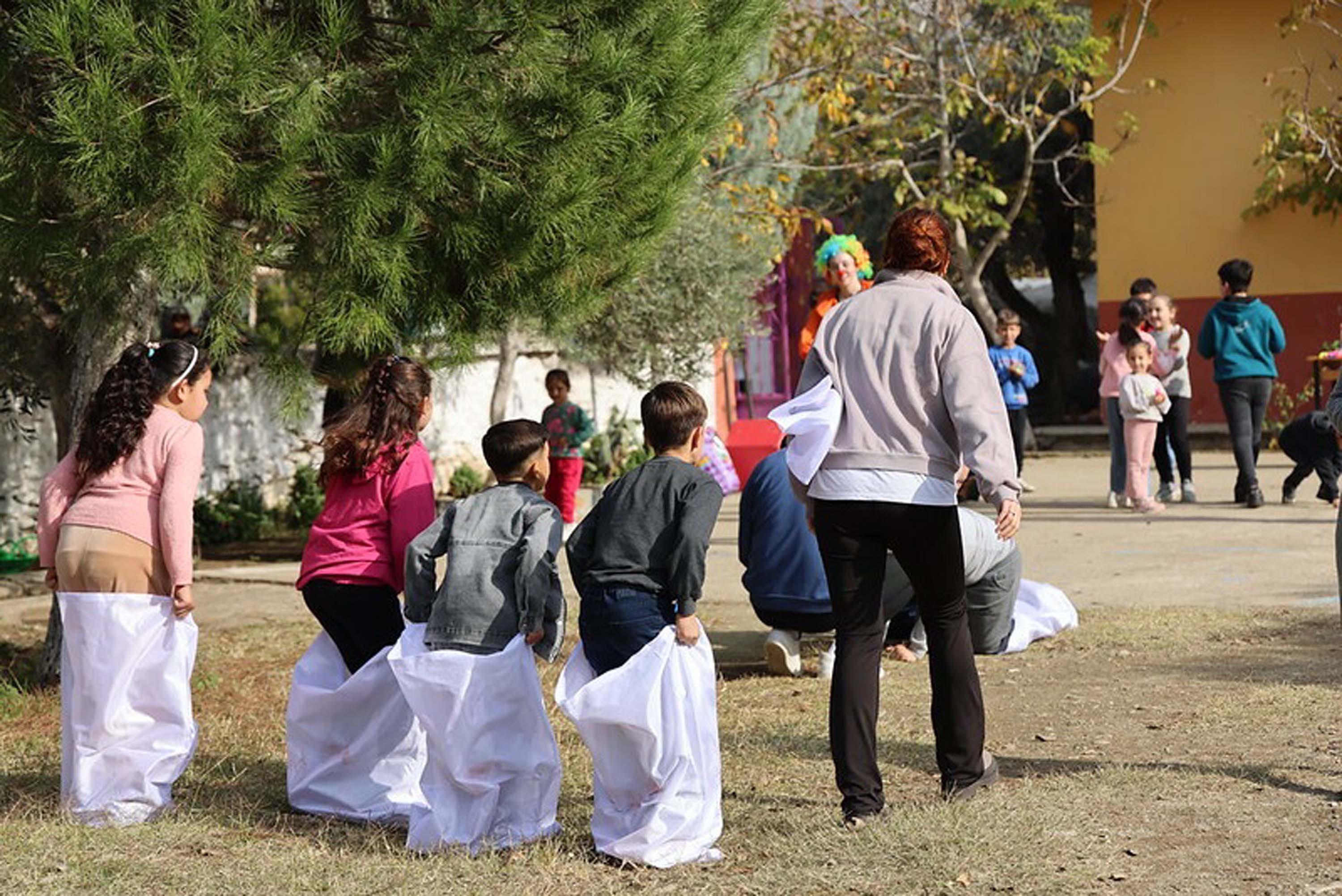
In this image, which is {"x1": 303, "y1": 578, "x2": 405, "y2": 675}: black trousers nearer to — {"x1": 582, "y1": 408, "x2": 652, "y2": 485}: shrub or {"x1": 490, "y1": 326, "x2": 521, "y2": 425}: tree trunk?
{"x1": 490, "y1": 326, "x2": 521, "y2": 425}: tree trunk

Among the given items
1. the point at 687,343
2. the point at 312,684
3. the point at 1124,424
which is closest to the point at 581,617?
the point at 312,684

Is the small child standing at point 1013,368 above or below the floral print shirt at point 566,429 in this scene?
above

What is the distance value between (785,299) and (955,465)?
520 inches

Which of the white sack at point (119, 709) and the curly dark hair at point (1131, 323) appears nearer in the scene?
the white sack at point (119, 709)

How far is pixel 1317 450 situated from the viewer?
453 inches

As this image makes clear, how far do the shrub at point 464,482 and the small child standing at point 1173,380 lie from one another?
17.6 feet

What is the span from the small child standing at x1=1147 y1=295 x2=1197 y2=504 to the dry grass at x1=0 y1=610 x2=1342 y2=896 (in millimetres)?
4930

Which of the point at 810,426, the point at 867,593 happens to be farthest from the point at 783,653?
the point at 810,426

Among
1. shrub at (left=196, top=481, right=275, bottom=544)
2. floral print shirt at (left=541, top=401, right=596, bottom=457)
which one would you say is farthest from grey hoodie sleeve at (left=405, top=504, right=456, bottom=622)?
shrub at (left=196, top=481, right=275, bottom=544)

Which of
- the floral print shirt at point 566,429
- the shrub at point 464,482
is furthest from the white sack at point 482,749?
the shrub at point 464,482

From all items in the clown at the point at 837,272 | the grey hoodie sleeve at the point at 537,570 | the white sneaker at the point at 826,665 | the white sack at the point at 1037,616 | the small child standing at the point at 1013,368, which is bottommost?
the white sneaker at the point at 826,665

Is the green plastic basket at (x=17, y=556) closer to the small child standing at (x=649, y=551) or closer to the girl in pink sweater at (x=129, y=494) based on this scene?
the girl in pink sweater at (x=129, y=494)

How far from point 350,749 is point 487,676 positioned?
0.74 metres

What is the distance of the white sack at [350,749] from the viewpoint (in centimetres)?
539
